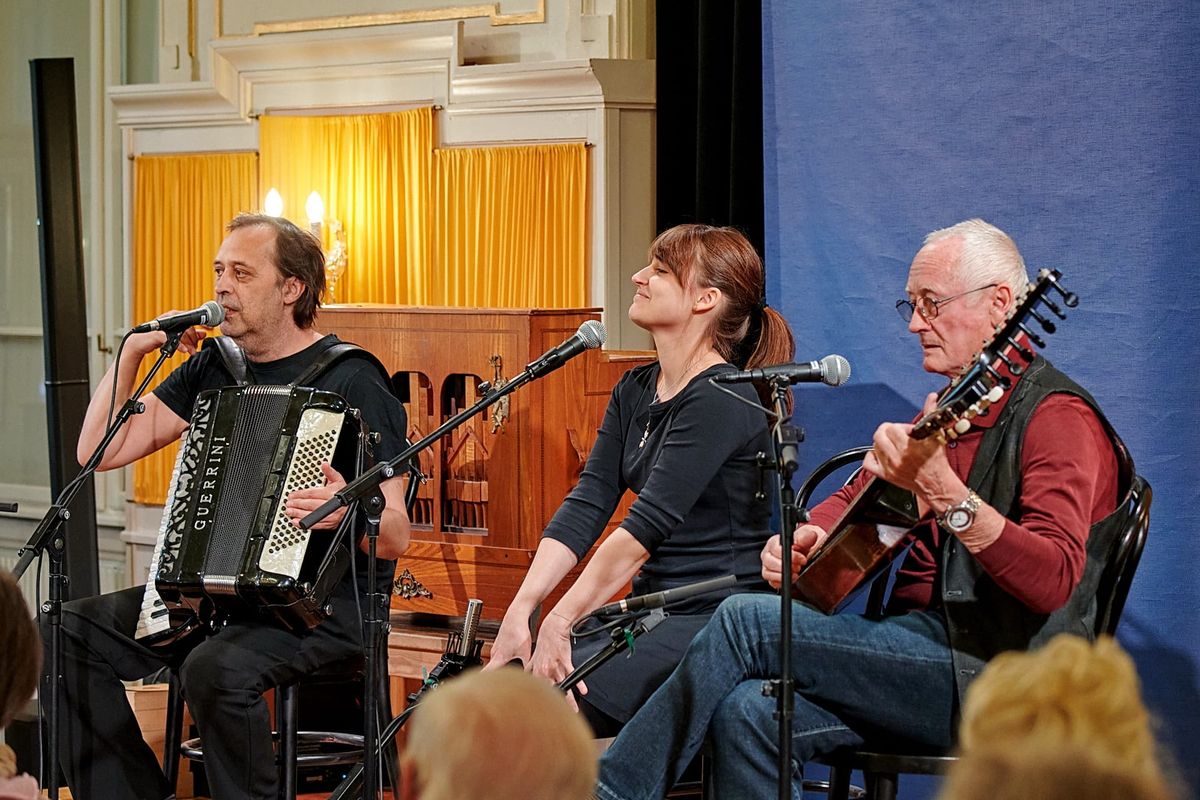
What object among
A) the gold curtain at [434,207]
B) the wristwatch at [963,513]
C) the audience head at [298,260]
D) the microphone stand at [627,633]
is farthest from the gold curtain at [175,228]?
the wristwatch at [963,513]

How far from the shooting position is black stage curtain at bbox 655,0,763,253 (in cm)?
437

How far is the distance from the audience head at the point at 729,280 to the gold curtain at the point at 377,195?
7.70 feet

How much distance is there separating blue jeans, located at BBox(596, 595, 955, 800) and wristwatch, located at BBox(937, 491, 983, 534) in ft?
0.89

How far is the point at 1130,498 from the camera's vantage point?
2432 mm

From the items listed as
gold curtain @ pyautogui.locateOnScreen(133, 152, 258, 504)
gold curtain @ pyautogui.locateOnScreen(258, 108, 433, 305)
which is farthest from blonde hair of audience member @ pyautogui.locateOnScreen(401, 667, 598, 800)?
gold curtain @ pyautogui.locateOnScreen(133, 152, 258, 504)

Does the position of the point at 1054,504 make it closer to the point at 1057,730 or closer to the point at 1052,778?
the point at 1057,730

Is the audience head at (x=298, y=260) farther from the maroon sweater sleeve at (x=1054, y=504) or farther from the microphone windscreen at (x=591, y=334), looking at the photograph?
the maroon sweater sleeve at (x=1054, y=504)

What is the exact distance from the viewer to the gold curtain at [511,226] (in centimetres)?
502

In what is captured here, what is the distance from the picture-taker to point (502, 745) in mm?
1054

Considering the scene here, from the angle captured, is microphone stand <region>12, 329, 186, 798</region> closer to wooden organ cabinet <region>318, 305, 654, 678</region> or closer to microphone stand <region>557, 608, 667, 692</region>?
wooden organ cabinet <region>318, 305, 654, 678</region>

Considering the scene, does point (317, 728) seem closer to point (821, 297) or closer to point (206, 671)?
point (206, 671)

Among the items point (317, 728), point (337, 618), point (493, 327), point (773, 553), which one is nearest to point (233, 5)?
point (493, 327)

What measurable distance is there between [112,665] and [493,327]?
1224 millimetres

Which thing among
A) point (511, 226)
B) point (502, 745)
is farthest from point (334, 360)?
point (502, 745)
